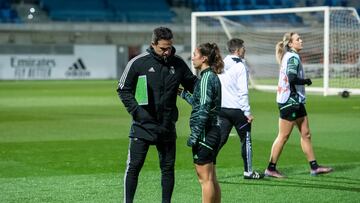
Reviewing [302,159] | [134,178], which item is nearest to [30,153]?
[302,159]

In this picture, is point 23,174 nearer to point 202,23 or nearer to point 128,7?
point 202,23

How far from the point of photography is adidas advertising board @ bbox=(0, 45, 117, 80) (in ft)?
186

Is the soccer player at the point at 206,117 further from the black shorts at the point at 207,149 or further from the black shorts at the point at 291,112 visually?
the black shorts at the point at 291,112

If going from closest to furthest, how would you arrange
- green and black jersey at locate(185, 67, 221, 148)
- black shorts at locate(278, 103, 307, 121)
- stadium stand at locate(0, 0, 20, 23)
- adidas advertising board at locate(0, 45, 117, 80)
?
1. green and black jersey at locate(185, 67, 221, 148)
2. black shorts at locate(278, 103, 307, 121)
3. adidas advertising board at locate(0, 45, 117, 80)
4. stadium stand at locate(0, 0, 20, 23)

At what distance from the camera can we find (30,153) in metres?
15.6

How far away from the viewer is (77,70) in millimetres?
59250

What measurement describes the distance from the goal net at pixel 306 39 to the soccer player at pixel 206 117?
14620mm

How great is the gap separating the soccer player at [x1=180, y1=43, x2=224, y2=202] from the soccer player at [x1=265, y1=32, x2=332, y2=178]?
12.4ft

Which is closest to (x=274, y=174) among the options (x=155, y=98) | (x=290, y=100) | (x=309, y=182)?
(x=309, y=182)

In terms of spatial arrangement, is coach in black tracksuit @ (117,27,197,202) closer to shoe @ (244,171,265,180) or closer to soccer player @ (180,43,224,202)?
soccer player @ (180,43,224,202)

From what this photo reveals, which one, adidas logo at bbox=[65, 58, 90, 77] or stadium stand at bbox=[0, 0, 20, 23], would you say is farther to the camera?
stadium stand at bbox=[0, 0, 20, 23]

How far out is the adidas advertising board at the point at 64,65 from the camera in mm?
56656

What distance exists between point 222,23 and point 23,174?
69.7 feet

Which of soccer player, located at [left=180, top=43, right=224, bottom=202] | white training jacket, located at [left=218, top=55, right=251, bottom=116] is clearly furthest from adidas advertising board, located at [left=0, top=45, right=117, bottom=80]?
soccer player, located at [left=180, top=43, right=224, bottom=202]
